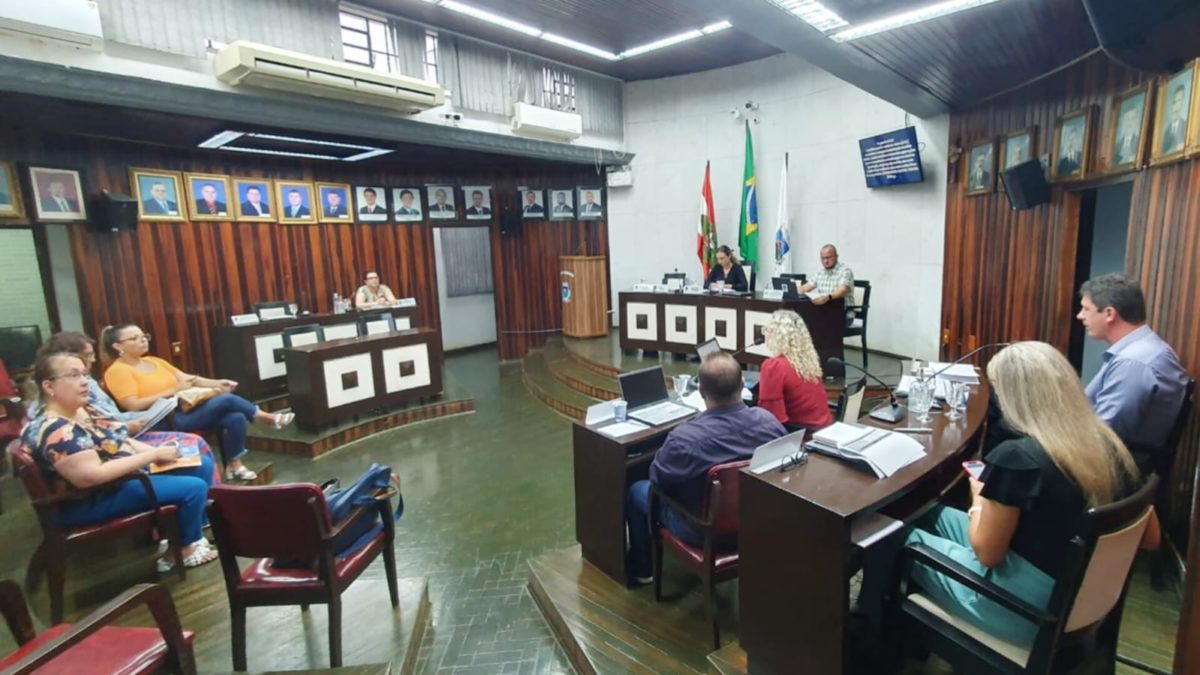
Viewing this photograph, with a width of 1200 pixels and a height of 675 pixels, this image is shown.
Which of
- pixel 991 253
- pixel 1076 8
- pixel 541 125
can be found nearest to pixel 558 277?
pixel 541 125

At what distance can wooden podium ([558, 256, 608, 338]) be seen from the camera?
7730 millimetres

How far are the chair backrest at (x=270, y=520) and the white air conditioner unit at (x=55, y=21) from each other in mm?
3885

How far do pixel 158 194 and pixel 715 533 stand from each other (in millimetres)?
6270

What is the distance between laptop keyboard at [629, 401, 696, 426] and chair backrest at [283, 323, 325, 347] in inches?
159

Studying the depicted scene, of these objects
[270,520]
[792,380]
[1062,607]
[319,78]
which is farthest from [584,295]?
A: [1062,607]

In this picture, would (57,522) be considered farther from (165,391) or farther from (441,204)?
(441,204)

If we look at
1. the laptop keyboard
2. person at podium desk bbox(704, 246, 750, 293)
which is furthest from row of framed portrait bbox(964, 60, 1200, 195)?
the laptop keyboard

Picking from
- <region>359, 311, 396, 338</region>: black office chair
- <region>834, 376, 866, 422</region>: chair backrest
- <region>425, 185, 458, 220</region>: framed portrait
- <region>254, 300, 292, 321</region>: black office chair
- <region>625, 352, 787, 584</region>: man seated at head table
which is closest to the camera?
<region>625, 352, 787, 584</region>: man seated at head table

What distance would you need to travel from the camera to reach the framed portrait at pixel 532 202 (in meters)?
8.30

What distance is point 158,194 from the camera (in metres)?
5.41

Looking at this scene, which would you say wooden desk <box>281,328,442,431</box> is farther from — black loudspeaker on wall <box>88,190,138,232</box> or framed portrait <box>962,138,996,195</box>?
framed portrait <box>962,138,996,195</box>

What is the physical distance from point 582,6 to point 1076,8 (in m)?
3.98

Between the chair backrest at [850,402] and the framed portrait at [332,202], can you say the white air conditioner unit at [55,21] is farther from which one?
the chair backrest at [850,402]

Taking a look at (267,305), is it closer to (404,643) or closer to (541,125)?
(541,125)
